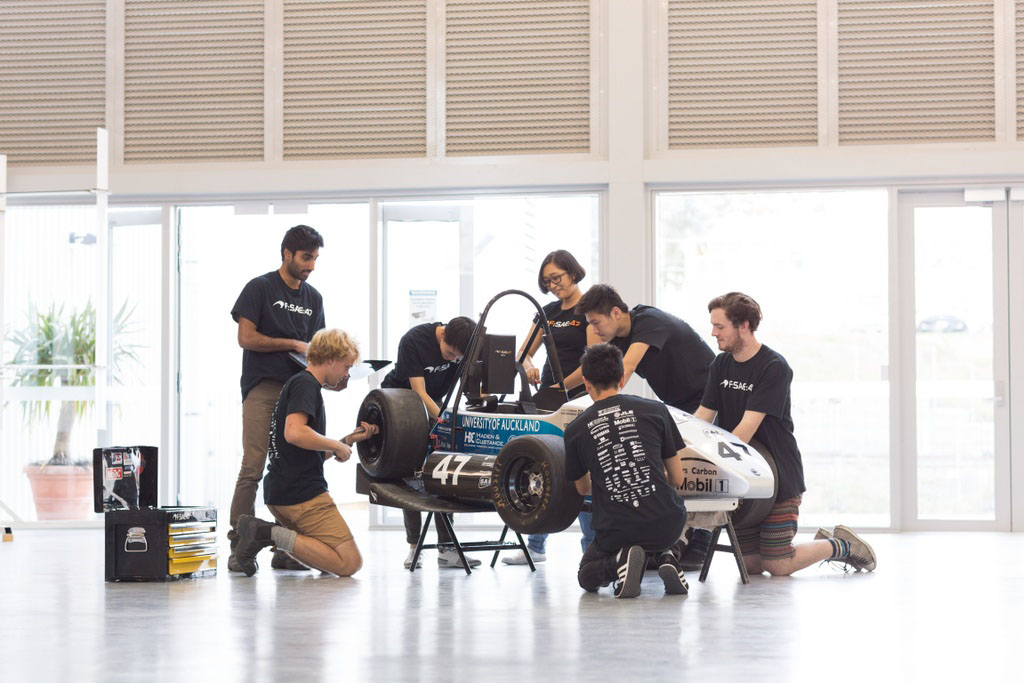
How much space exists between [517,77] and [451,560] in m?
3.90

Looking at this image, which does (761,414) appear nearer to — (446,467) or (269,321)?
(446,467)

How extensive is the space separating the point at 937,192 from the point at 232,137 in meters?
5.08

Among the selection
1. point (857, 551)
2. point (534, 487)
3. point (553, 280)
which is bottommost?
point (857, 551)

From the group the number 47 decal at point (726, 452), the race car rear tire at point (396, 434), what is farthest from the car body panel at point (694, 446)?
the race car rear tire at point (396, 434)

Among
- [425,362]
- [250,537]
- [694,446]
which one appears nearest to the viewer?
[694,446]

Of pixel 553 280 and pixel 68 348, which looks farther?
pixel 68 348

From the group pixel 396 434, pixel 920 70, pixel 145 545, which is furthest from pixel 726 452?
pixel 920 70

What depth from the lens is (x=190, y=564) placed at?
203 inches

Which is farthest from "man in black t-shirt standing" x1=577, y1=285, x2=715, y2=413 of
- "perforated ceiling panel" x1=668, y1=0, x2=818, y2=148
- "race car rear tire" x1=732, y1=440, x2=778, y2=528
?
"perforated ceiling panel" x1=668, y1=0, x2=818, y2=148

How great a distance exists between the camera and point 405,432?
5.27 m

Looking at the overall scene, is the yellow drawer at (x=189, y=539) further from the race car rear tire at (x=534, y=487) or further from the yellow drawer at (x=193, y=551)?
the race car rear tire at (x=534, y=487)

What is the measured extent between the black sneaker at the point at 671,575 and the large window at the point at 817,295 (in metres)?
3.54

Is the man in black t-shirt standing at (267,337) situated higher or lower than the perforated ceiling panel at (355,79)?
lower

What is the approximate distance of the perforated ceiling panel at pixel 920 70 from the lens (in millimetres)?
7734
